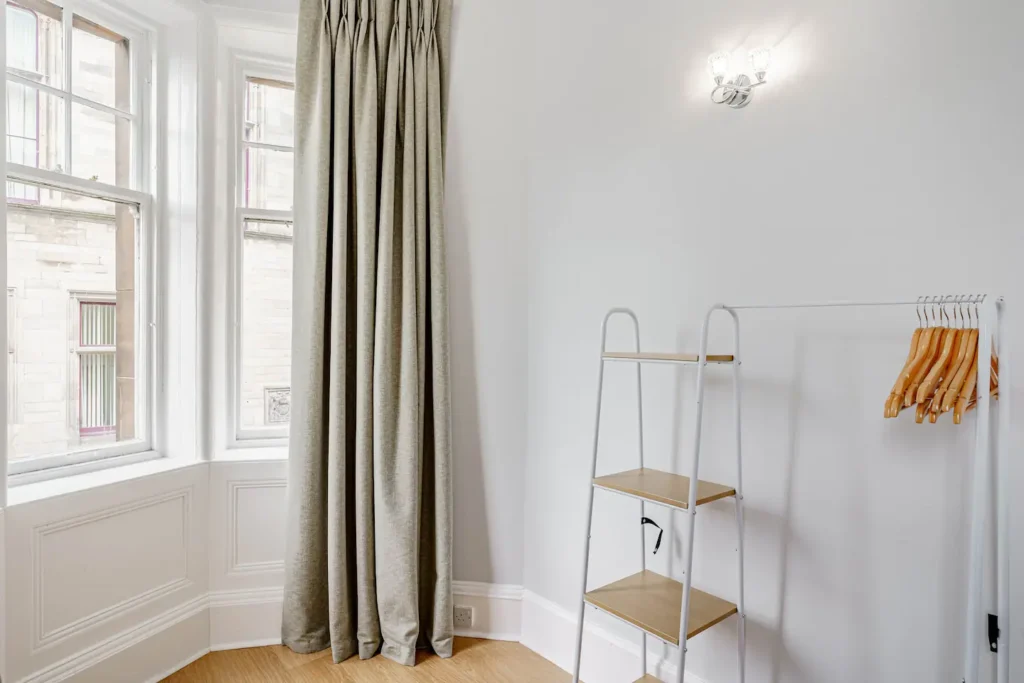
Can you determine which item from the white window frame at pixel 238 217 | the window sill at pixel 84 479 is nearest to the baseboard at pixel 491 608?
the white window frame at pixel 238 217

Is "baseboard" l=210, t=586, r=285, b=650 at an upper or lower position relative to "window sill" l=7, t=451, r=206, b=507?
lower

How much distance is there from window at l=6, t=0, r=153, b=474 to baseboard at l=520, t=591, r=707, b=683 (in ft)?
5.78

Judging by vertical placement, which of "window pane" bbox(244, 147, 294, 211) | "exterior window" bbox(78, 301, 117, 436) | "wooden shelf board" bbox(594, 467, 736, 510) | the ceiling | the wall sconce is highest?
the ceiling

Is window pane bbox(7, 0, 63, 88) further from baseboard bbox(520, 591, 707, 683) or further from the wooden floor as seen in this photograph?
baseboard bbox(520, 591, 707, 683)

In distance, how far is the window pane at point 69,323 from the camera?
6.42 ft

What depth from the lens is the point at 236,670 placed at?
2221 millimetres

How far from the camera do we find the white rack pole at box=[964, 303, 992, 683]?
1.15 m

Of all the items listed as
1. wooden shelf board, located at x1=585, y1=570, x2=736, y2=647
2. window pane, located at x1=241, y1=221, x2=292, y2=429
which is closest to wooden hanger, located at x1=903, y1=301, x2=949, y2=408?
wooden shelf board, located at x1=585, y1=570, x2=736, y2=647

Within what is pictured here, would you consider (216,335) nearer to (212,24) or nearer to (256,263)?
(256,263)

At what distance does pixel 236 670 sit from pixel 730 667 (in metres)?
1.82

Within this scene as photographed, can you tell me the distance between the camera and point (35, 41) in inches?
78.9

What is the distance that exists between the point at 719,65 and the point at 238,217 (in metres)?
2.00

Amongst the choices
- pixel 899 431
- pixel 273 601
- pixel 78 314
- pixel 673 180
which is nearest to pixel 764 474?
pixel 899 431

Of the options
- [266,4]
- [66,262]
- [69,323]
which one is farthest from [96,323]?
[266,4]
